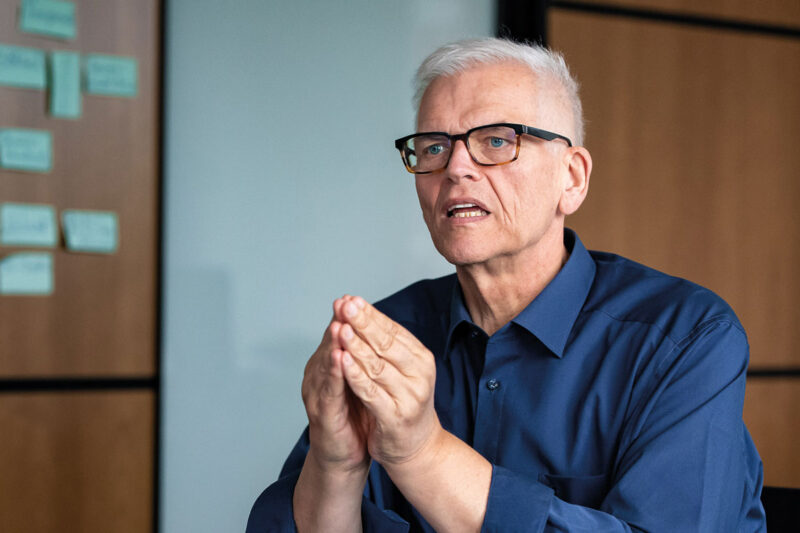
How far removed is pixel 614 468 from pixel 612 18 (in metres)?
1.95

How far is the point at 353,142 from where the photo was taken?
2.43 m

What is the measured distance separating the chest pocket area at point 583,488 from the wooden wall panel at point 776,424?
6.07ft

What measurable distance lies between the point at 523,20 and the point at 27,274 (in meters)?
1.69

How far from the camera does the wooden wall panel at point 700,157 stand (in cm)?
258

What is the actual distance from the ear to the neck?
58 millimetres

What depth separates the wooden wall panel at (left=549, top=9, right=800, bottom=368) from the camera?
258cm

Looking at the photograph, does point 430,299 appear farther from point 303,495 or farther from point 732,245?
point 732,245

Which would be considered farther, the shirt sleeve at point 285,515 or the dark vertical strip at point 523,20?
the dark vertical strip at point 523,20

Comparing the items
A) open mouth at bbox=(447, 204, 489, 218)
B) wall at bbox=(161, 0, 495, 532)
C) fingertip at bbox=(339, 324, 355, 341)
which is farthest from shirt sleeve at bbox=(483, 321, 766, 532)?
wall at bbox=(161, 0, 495, 532)

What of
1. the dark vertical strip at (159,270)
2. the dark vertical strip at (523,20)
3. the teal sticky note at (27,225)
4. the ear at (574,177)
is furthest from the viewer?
the dark vertical strip at (523,20)

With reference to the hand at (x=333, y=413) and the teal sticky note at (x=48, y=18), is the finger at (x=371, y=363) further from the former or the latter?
the teal sticky note at (x=48, y=18)

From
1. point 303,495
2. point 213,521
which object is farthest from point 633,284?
point 213,521

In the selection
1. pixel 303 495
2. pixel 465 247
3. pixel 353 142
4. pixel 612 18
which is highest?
pixel 612 18

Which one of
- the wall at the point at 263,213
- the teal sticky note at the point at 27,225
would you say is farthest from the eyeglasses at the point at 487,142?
the teal sticky note at the point at 27,225
